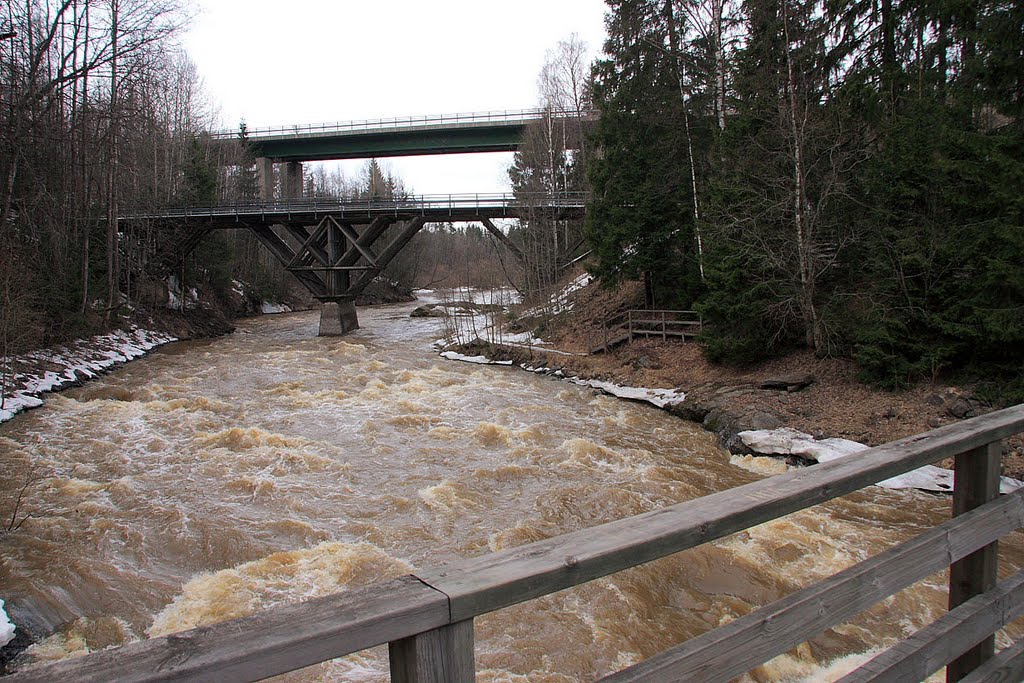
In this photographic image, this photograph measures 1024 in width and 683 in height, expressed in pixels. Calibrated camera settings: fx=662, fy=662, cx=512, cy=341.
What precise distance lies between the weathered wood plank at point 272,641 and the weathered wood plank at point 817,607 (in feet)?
1.86

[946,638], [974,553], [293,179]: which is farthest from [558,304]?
[293,179]

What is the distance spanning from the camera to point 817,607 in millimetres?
2125

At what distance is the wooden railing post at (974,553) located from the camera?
2.73 m

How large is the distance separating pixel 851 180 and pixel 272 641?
57.0 ft

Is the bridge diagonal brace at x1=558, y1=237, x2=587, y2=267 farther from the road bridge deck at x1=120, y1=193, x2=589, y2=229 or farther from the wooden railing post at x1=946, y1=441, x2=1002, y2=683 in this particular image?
the wooden railing post at x1=946, y1=441, x2=1002, y2=683

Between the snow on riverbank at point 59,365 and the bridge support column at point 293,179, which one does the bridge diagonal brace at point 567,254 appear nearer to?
the snow on riverbank at point 59,365

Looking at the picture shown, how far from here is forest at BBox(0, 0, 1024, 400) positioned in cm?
1285

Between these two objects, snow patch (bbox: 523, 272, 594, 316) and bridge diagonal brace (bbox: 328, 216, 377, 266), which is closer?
snow patch (bbox: 523, 272, 594, 316)

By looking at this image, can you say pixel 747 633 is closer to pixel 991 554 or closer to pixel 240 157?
pixel 991 554

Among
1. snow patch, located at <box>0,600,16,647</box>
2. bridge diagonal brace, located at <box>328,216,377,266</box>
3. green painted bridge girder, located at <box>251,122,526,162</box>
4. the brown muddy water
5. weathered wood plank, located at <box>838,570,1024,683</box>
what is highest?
green painted bridge girder, located at <box>251,122,526,162</box>

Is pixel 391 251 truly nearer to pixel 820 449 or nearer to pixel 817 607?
pixel 820 449

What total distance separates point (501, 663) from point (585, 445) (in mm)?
6983

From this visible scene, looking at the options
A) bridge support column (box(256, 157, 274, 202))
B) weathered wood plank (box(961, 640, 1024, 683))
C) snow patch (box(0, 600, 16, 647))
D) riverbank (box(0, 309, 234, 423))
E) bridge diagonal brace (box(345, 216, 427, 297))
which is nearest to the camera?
weathered wood plank (box(961, 640, 1024, 683))

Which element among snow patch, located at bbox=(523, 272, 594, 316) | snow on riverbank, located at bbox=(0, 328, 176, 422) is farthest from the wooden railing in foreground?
snow patch, located at bbox=(523, 272, 594, 316)
